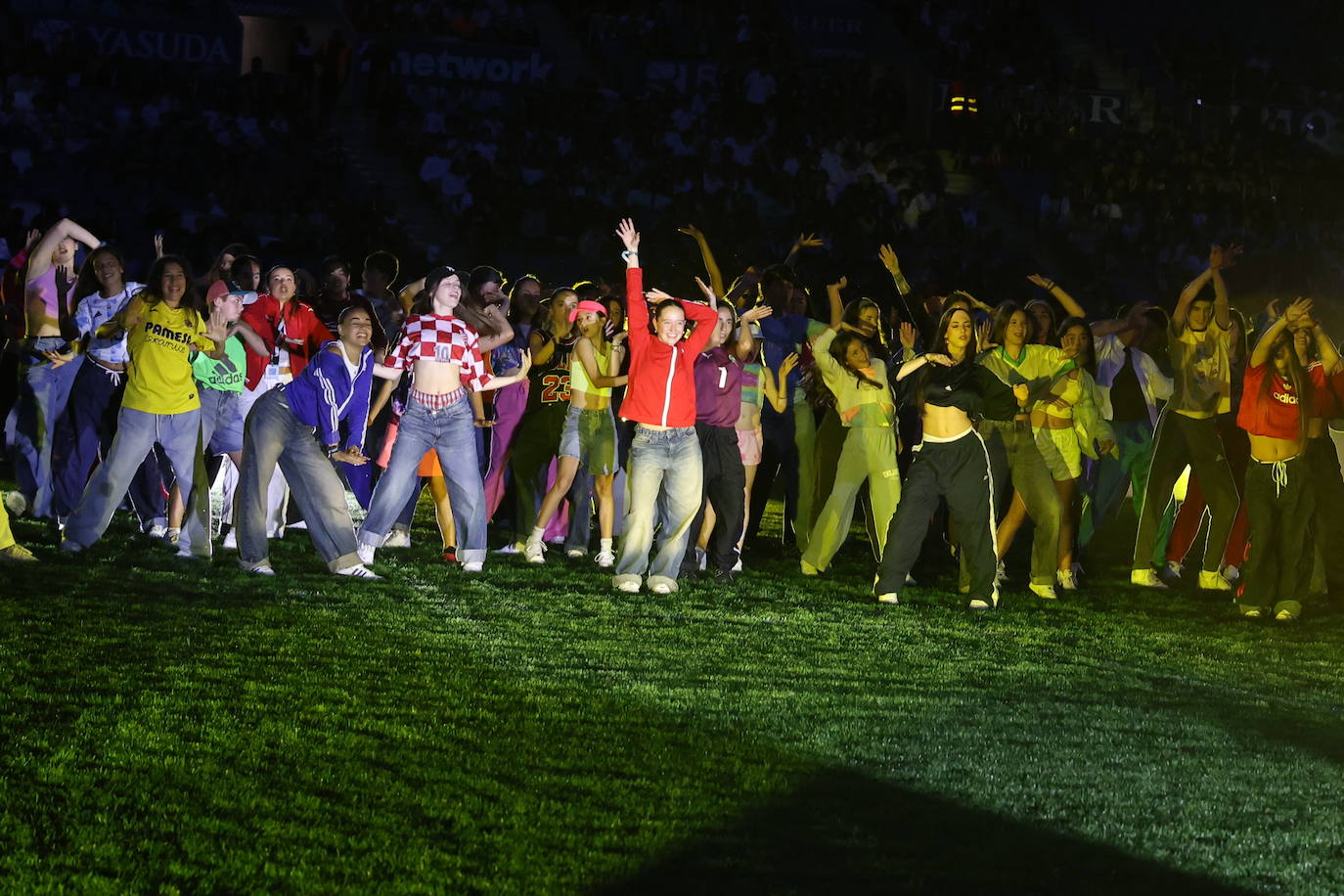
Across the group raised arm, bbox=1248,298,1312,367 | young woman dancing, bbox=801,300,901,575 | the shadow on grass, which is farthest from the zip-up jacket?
raised arm, bbox=1248,298,1312,367

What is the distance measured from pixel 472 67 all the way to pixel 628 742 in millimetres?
22189

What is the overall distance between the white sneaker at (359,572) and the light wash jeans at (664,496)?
142 centimetres

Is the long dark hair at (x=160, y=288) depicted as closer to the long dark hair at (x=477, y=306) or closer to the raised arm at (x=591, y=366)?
the long dark hair at (x=477, y=306)

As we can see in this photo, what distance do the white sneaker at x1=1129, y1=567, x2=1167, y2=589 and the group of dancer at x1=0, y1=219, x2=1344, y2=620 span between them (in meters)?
0.02

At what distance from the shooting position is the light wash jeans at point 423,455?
11.2m

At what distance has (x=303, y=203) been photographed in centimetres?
2197

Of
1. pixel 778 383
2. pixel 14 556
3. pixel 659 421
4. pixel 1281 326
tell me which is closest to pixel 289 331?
pixel 14 556

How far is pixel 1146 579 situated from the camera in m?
12.9

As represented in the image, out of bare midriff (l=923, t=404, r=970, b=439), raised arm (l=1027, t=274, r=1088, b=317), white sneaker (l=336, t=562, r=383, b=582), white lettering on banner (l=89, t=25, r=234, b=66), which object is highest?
white lettering on banner (l=89, t=25, r=234, b=66)

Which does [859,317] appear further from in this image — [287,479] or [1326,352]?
[287,479]

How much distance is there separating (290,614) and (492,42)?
2026 cm

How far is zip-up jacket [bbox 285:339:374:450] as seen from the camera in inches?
419

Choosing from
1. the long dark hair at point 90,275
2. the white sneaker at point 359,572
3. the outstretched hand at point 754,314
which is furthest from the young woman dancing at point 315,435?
the outstretched hand at point 754,314

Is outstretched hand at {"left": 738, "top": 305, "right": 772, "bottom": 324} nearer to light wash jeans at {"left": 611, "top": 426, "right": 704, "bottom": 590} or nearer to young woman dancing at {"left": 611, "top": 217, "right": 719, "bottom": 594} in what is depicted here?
young woman dancing at {"left": 611, "top": 217, "right": 719, "bottom": 594}
